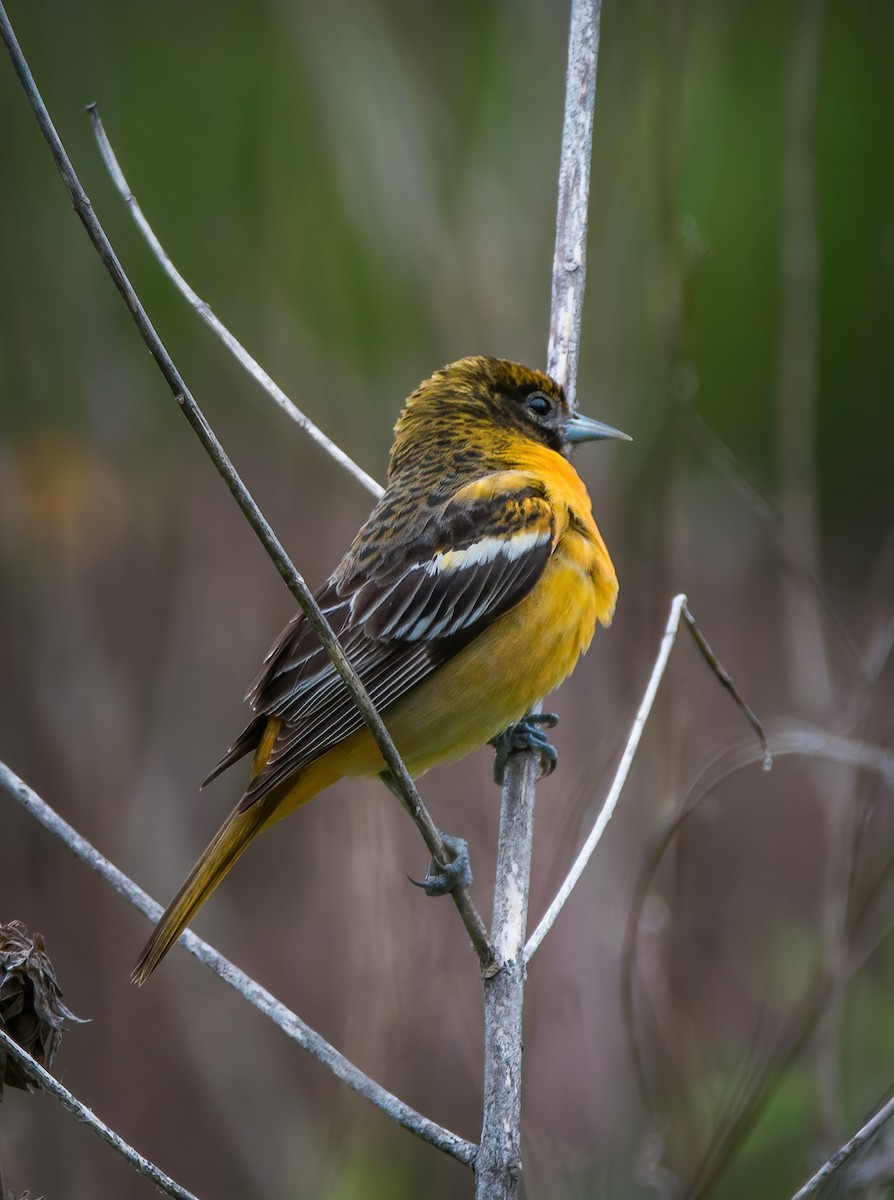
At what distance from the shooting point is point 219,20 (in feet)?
22.2

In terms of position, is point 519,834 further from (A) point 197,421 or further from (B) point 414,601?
(A) point 197,421

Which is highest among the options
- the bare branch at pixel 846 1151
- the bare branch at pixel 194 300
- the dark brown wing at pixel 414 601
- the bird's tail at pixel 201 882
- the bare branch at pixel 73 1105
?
the bare branch at pixel 194 300

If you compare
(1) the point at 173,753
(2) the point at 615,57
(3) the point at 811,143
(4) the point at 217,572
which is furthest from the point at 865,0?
(1) the point at 173,753

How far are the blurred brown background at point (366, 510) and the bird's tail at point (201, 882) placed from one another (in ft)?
3.00

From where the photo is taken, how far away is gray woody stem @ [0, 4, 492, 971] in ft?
6.07

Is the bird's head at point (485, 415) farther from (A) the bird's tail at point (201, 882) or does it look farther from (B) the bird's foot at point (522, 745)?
(A) the bird's tail at point (201, 882)

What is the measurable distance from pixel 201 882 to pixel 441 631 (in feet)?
3.31

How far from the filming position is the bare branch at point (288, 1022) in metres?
2.40

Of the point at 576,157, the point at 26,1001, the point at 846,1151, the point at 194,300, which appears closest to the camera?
the point at 26,1001

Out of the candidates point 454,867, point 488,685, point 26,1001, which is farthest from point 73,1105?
point 488,685

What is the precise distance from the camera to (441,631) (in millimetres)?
3654

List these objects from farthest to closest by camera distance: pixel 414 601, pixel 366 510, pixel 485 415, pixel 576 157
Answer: pixel 366 510 < pixel 485 415 < pixel 414 601 < pixel 576 157

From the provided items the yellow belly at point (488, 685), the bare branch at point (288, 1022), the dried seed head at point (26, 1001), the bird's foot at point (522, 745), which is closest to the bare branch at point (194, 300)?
the yellow belly at point (488, 685)

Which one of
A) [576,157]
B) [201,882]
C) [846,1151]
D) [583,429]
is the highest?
[576,157]
